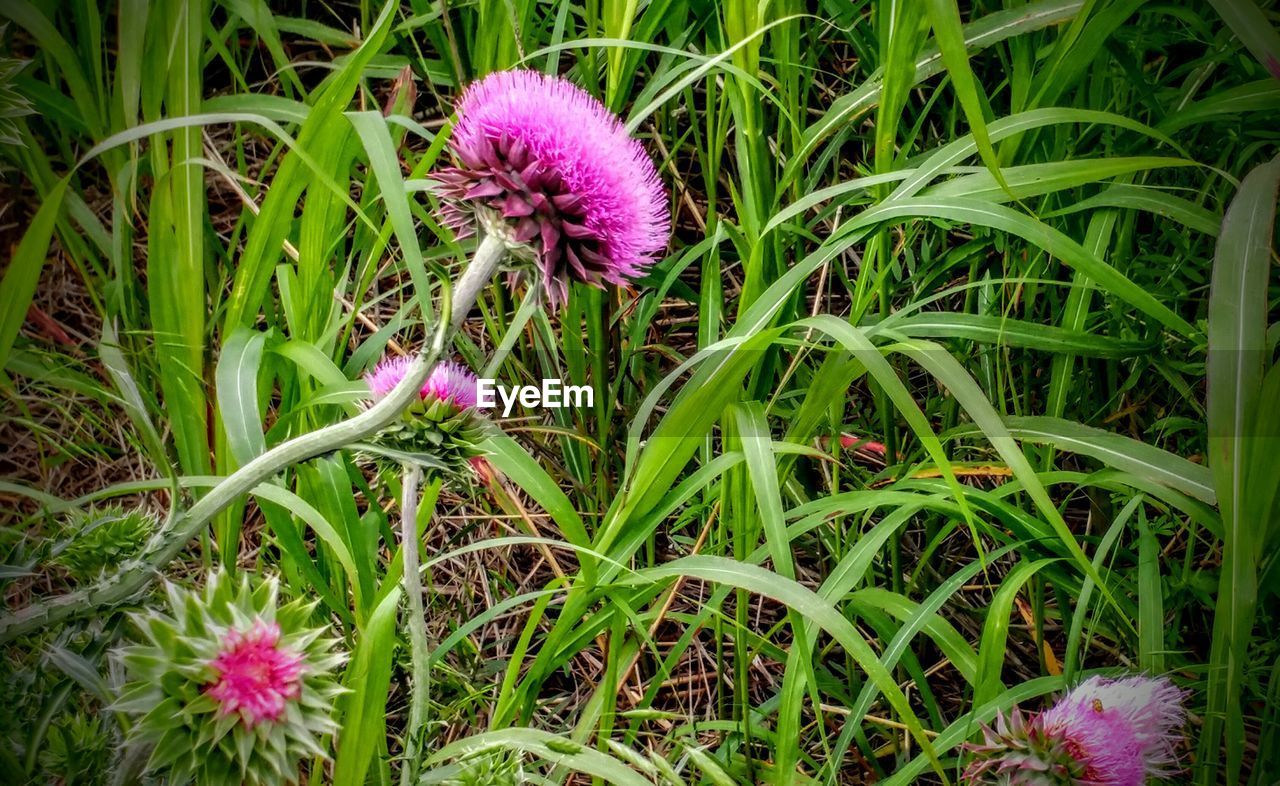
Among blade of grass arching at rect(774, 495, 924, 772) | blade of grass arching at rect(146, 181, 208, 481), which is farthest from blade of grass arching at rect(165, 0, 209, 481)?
blade of grass arching at rect(774, 495, 924, 772)

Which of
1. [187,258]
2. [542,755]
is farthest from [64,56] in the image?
[542,755]

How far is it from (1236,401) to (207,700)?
0.72 metres

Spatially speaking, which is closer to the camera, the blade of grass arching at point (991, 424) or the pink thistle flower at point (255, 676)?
the pink thistle flower at point (255, 676)

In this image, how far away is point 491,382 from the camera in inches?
33.1

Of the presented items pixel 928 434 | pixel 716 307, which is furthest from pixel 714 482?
pixel 928 434

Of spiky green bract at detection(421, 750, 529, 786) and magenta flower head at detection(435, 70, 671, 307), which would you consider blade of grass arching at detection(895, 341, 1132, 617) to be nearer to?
magenta flower head at detection(435, 70, 671, 307)

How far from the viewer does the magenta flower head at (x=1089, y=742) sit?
2.16ft

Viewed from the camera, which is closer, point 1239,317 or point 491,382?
point 1239,317

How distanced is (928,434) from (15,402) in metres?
0.96

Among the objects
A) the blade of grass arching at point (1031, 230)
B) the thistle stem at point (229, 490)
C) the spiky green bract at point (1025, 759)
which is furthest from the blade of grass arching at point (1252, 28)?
the thistle stem at point (229, 490)

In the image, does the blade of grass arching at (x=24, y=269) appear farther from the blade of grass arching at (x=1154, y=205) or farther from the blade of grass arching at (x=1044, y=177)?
the blade of grass arching at (x=1154, y=205)

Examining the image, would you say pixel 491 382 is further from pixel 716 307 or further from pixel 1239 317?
pixel 1239 317

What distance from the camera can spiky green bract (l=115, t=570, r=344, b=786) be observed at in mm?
448

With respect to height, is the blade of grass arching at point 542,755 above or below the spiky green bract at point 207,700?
below
